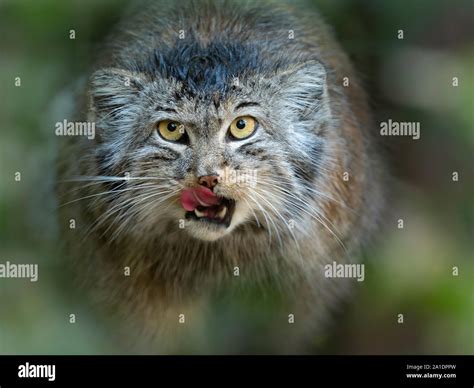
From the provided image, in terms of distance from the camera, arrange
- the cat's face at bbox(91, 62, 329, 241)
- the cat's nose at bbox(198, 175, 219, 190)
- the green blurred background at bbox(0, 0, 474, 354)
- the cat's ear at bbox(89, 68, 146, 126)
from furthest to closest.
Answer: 1. the green blurred background at bbox(0, 0, 474, 354)
2. the cat's ear at bbox(89, 68, 146, 126)
3. the cat's face at bbox(91, 62, 329, 241)
4. the cat's nose at bbox(198, 175, 219, 190)

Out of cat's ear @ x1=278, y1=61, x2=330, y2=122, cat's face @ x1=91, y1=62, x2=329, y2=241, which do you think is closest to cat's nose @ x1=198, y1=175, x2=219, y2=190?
cat's face @ x1=91, y1=62, x2=329, y2=241

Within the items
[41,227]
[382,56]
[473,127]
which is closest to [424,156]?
[473,127]

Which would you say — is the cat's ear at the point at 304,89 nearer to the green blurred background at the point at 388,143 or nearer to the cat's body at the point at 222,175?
the cat's body at the point at 222,175

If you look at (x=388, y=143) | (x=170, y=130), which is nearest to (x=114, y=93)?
(x=170, y=130)

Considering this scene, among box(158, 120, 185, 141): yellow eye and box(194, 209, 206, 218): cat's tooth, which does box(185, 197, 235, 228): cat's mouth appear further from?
box(158, 120, 185, 141): yellow eye

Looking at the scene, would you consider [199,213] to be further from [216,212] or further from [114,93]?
[114,93]

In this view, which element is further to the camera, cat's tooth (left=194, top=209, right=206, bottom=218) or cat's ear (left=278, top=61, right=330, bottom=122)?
cat's ear (left=278, top=61, right=330, bottom=122)
